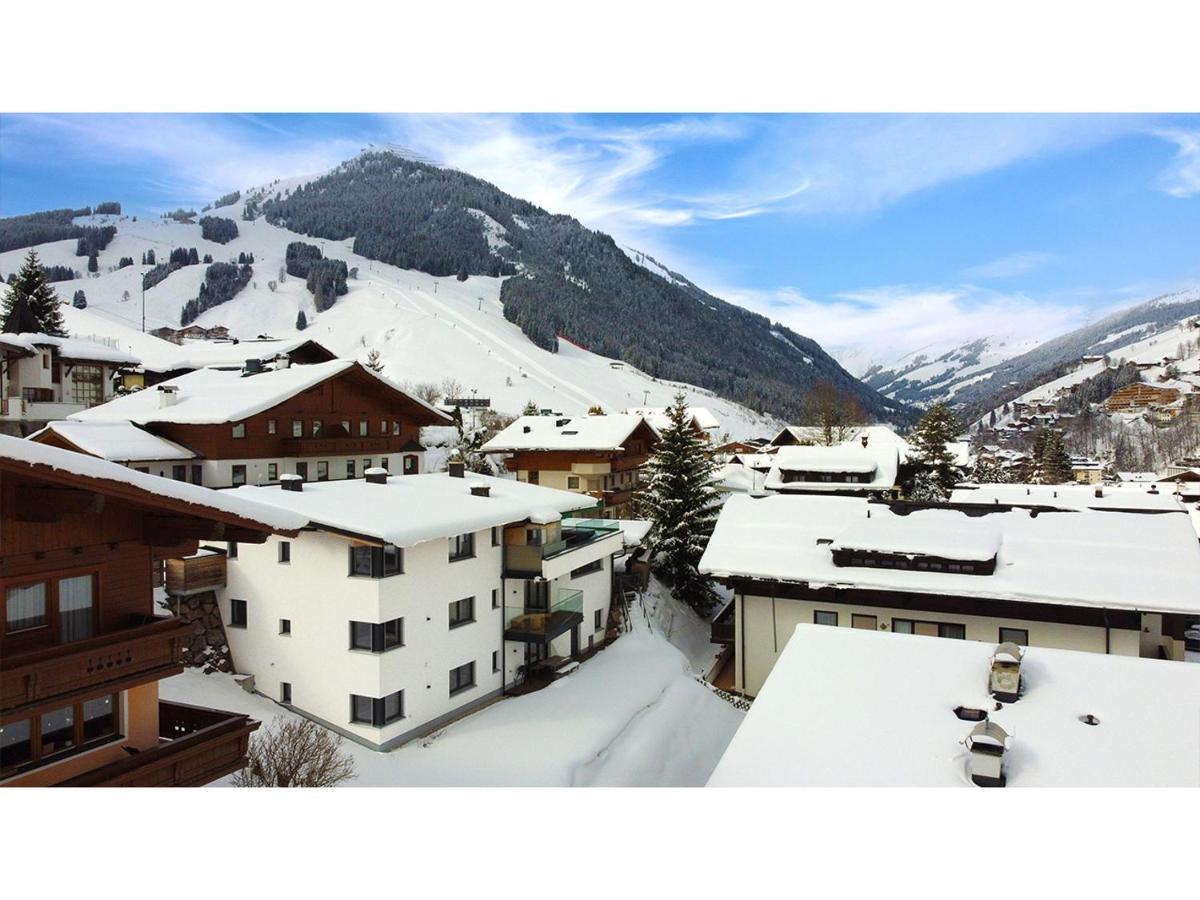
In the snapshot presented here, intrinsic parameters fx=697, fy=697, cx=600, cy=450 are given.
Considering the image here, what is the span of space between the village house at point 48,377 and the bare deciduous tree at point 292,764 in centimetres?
1442

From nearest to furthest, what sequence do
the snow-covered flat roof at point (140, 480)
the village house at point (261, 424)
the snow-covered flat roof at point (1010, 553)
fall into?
1. the snow-covered flat roof at point (140, 480)
2. the snow-covered flat roof at point (1010, 553)
3. the village house at point (261, 424)

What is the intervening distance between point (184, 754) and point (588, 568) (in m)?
10.8

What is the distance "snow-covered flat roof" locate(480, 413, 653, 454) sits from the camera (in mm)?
23766

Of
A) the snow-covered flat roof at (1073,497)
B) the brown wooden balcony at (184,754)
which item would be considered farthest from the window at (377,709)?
the snow-covered flat roof at (1073,497)

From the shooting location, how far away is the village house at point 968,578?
10.1 metres

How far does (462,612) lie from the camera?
11.0 meters

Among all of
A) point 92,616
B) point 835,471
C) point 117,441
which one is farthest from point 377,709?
point 835,471

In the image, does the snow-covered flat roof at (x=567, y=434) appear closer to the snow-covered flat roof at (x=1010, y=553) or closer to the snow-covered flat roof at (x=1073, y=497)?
the snow-covered flat roof at (x=1010, y=553)

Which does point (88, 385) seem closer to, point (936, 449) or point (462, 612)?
point (462, 612)

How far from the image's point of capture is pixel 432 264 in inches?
3871

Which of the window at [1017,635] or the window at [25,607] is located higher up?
the window at [25,607]

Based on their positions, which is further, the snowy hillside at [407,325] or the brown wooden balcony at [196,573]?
the snowy hillside at [407,325]

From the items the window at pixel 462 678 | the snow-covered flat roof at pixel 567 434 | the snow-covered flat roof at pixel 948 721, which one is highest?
the snow-covered flat roof at pixel 567 434

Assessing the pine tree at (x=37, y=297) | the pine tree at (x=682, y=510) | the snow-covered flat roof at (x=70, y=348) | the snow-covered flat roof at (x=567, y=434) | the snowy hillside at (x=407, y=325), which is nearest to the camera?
the snow-covered flat roof at (x=70, y=348)
